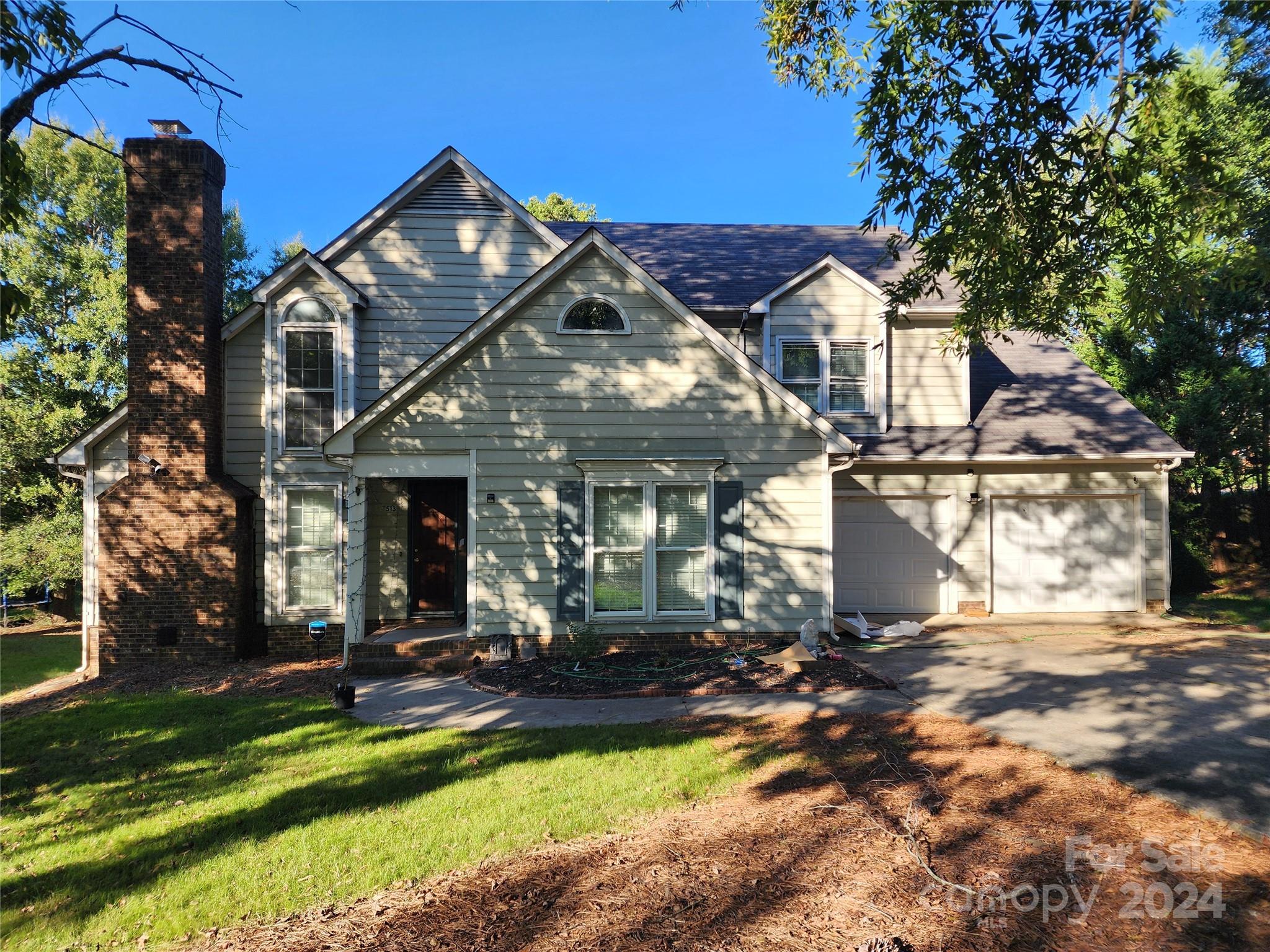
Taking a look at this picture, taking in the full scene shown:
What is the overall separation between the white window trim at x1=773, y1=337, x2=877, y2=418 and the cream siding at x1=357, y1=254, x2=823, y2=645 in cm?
264

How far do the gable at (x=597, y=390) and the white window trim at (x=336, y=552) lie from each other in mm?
2370

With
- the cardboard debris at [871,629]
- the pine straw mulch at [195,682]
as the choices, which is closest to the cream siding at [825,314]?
the cardboard debris at [871,629]

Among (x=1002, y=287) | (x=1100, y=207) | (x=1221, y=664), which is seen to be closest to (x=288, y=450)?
(x=1002, y=287)

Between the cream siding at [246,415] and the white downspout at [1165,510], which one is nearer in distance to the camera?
the cream siding at [246,415]

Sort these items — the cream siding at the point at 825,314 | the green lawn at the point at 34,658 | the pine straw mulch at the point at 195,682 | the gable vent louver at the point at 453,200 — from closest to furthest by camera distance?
1. the pine straw mulch at the point at 195,682
2. the green lawn at the point at 34,658
3. the gable vent louver at the point at 453,200
4. the cream siding at the point at 825,314

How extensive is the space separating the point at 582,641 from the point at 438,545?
3.47 meters

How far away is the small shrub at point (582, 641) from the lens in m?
9.55

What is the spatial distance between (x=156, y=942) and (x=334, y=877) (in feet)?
2.87

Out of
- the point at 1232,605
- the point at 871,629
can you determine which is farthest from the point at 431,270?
the point at 1232,605

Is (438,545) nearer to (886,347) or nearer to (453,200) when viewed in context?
(453,200)

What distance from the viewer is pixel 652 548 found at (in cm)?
991

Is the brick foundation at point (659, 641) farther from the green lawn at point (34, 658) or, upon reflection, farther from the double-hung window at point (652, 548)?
the green lawn at point (34, 658)

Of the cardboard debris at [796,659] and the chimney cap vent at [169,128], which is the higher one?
the chimney cap vent at [169,128]

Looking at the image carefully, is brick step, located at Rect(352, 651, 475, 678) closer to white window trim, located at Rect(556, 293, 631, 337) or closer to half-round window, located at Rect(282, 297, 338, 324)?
white window trim, located at Rect(556, 293, 631, 337)
